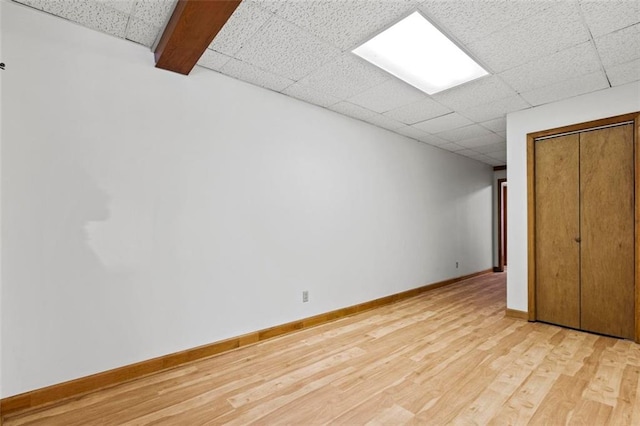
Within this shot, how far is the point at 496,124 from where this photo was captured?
4.18 meters

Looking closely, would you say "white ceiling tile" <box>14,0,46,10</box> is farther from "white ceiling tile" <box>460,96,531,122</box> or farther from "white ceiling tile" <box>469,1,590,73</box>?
"white ceiling tile" <box>460,96,531,122</box>

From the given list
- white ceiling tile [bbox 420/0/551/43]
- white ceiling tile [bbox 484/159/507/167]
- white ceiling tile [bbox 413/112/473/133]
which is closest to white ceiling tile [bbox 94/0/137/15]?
white ceiling tile [bbox 420/0/551/43]

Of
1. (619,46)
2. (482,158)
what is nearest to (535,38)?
(619,46)

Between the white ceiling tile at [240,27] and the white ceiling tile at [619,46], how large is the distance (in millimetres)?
2509

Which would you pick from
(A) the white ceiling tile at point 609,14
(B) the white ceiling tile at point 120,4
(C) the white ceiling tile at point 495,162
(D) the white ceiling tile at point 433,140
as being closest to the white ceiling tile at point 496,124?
(D) the white ceiling tile at point 433,140

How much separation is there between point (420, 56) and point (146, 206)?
2.54m

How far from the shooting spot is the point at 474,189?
6336mm

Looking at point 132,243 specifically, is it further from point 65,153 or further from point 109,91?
point 109,91

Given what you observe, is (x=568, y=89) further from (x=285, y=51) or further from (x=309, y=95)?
(x=285, y=51)

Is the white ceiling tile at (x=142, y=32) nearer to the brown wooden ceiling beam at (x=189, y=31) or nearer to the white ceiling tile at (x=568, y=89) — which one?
the brown wooden ceiling beam at (x=189, y=31)

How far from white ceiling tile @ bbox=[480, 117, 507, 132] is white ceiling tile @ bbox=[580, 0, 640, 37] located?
1.89m

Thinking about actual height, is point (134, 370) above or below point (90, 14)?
below

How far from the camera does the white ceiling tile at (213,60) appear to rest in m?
2.44

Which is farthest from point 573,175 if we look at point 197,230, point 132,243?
point 132,243
